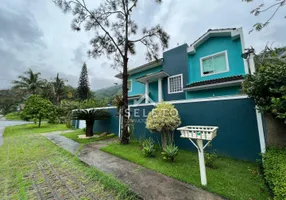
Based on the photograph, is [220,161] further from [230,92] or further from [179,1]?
[179,1]

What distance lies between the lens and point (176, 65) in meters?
11.5

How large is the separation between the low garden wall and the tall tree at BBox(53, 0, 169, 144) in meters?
3.25

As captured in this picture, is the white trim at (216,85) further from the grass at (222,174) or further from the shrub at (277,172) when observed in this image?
the shrub at (277,172)

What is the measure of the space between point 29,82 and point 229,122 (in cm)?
3588

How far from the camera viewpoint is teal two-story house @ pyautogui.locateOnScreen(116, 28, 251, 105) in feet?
28.6

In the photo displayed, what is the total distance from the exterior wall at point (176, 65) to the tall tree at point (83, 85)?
1222 inches

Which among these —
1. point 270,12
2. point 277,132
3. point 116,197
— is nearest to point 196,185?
point 116,197

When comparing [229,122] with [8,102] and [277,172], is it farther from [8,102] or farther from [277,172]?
[8,102]

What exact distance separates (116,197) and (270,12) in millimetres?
7118

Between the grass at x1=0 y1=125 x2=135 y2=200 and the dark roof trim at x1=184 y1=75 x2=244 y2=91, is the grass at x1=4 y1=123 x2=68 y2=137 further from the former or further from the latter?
the dark roof trim at x1=184 y1=75 x2=244 y2=91

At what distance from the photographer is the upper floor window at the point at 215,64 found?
→ 9.48 meters

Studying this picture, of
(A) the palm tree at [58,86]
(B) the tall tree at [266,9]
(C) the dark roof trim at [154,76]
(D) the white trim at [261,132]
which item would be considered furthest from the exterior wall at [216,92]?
(A) the palm tree at [58,86]

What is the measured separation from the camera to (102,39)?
7410mm

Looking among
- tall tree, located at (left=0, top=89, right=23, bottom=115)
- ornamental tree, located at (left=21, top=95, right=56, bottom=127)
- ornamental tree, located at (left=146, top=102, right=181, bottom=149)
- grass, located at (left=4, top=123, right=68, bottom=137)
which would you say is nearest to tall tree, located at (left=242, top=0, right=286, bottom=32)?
ornamental tree, located at (left=146, top=102, right=181, bottom=149)
